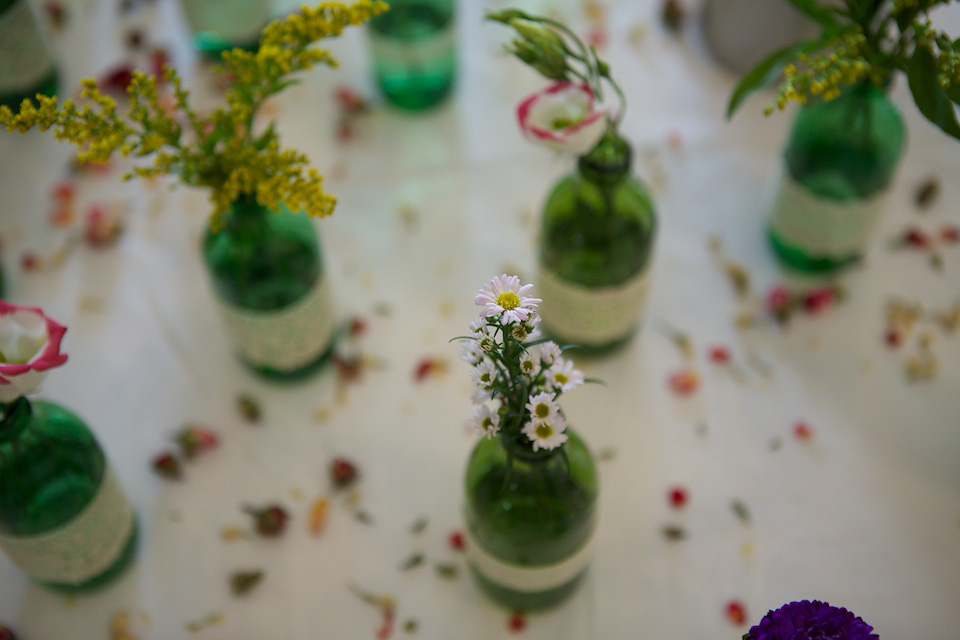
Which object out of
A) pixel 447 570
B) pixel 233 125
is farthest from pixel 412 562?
pixel 233 125

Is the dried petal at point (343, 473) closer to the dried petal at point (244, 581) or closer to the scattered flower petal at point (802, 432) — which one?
the dried petal at point (244, 581)

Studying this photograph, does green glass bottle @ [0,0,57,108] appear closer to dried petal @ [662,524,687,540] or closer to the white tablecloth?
the white tablecloth

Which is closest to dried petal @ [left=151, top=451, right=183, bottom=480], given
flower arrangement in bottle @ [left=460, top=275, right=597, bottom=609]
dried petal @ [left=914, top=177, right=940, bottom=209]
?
flower arrangement in bottle @ [left=460, top=275, right=597, bottom=609]

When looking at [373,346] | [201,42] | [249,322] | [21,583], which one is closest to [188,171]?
[249,322]

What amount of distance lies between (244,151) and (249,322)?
0.70 feet

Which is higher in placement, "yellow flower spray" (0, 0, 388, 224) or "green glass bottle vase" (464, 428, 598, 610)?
"yellow flower spray" (0, 0, 388, 224)

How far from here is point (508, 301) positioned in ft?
1.77

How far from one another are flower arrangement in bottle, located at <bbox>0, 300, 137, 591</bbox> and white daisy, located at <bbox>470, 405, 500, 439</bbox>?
348mm

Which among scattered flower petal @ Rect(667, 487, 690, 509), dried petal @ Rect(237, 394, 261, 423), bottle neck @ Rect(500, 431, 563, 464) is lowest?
scattered flower petal @ Rect(667, 487, 690, 509)

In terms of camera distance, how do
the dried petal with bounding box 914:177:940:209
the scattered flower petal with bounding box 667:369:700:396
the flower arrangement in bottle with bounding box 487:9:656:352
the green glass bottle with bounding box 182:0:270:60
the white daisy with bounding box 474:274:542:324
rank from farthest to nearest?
the green glass bottle with bounding box 182:0:270:60 → the dried petal with bounding box 914:177:940:209 → the scattered flower petal with bounding box 667:369:700:396 → the flower arrangement in bottle with bounding box 487:9:656:352 → the white daisy with bounding box 474:274:542:324

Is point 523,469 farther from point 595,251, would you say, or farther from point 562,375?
point 595,251

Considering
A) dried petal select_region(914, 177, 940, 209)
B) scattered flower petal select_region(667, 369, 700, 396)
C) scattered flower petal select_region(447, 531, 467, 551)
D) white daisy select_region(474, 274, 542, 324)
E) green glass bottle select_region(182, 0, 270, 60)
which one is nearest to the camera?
white daisy select_region(474, 274, 542, 324)

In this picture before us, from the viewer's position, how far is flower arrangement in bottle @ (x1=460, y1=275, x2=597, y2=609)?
0.58m

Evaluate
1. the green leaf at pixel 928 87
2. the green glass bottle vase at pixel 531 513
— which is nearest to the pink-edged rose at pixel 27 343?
the green glass bottle vase at pixel 531 513
